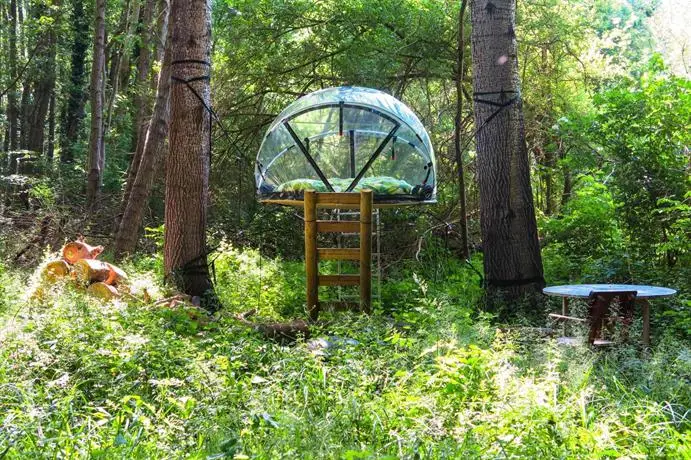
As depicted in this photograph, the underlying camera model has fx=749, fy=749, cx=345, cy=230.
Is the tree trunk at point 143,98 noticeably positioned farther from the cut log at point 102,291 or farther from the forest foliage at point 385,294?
the cut log at point 102,291

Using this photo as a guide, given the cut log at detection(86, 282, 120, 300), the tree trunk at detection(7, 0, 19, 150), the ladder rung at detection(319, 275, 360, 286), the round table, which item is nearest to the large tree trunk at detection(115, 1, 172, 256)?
the cut log at detection(86, 282, 120, 300)

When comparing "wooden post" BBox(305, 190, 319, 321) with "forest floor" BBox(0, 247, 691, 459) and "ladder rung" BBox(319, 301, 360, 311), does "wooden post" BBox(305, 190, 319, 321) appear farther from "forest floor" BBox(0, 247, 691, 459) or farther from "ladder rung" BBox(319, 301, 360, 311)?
"forest floor" BBox(0, 247, 691, 459)

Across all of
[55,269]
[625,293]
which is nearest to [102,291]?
[55,269]

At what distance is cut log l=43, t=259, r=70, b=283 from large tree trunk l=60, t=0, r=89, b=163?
16.8 metres

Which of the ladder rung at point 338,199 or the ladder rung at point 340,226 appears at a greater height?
the ladder rung at point 338,199

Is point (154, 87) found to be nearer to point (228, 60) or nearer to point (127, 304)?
point (228, 60)

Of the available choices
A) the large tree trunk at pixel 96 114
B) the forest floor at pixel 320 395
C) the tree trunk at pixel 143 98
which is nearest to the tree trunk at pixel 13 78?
the tree trunk at pixel 143 98

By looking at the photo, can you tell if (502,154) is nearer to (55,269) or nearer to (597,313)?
(597,313)

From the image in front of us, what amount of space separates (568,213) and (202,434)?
8672 millimetres

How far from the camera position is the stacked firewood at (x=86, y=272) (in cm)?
805

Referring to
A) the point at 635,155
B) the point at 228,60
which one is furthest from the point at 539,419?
the point at 228,60

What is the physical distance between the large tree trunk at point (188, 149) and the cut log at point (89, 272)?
27.2 inches

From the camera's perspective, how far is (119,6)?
2533cm

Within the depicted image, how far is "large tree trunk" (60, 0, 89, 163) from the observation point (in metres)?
24.1
